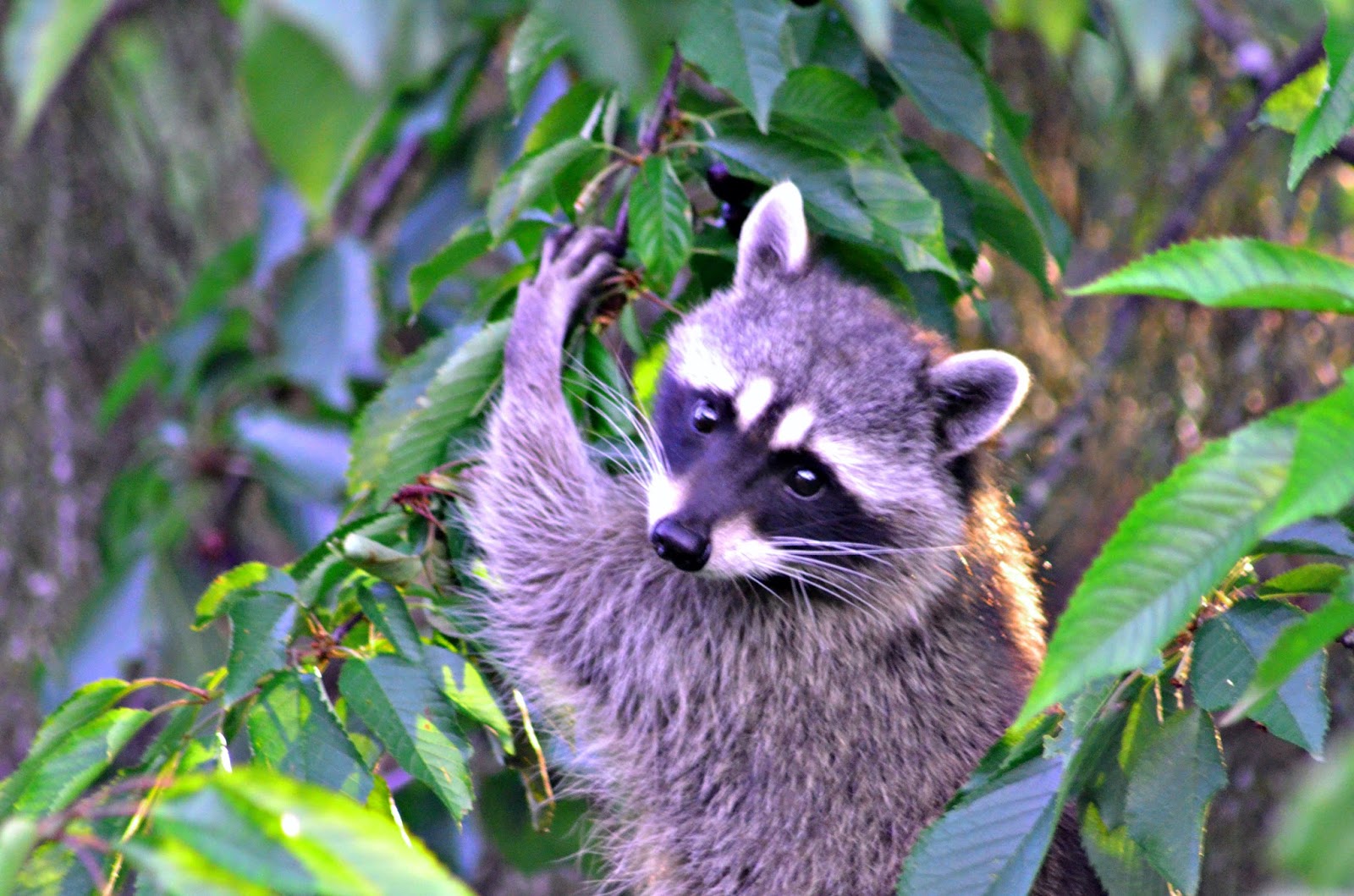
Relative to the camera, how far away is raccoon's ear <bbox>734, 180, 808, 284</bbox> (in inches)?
108

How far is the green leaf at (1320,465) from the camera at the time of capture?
123 centimetres

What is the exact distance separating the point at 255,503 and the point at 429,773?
4.17 metres

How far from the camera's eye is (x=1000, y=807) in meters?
1.98

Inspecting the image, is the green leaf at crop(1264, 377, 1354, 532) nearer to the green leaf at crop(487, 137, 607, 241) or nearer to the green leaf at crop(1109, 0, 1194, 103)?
the green leaf at crop(1109, 0, 1194, 103)

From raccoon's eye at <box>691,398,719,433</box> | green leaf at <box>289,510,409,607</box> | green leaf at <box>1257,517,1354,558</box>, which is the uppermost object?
green leaf at <box>1257,517,1354,558</box>

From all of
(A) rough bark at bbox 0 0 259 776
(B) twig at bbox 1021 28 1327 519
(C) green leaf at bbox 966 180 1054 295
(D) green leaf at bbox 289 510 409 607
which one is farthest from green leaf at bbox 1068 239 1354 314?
(A) rough bark at bbox 0 0 259 776

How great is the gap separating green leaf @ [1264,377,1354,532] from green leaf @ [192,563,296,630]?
5.25 ft

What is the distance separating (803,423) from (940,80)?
78cm

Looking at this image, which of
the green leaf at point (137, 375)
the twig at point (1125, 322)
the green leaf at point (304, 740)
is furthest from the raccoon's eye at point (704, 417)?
the green leaf at point (137, 375)

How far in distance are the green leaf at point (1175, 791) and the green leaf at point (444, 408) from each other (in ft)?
4.91

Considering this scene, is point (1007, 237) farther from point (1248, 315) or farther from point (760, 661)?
point (1248, 315)

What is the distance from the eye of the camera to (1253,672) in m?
1.87

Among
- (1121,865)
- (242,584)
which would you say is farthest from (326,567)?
(1121,865)

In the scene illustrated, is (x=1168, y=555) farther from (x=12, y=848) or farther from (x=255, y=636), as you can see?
(x=255, y=636)
